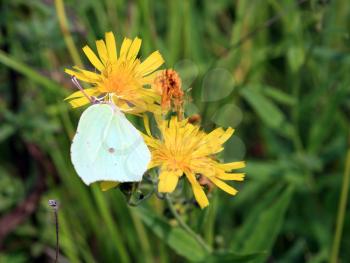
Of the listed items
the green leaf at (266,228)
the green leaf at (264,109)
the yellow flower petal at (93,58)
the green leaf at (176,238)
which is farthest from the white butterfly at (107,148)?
the green leaf at (264,109)

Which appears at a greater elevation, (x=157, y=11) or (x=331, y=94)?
(x=157, y=11)

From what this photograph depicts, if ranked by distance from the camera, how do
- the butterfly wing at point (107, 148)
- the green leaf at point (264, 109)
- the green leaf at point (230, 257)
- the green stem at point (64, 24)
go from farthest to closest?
the green leaf at point (264, 109) → the green stem at point (64, 24) → the green leaf at point (230, 257) → the butterfly wing at point (107, 148)

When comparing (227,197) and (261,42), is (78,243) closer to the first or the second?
(227,197)

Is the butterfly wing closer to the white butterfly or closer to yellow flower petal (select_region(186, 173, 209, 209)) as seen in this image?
the white butterfly

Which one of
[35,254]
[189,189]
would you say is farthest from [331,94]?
[35,254]

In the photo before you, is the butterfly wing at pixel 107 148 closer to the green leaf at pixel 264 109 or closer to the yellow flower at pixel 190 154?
the yellow flower at pixel 190 154

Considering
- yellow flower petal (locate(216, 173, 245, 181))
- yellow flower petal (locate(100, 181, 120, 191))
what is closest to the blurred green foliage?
yellow flower petal (locate(216, 173, 245, 181))
